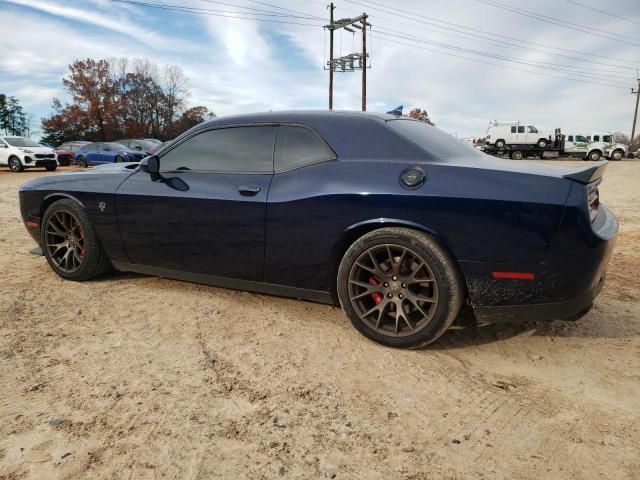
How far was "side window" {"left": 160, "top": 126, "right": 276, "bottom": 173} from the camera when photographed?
3.16 m

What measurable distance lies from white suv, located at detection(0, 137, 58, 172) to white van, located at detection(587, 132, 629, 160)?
106ft

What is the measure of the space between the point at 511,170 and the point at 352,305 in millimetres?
1194

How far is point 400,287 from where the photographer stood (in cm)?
268

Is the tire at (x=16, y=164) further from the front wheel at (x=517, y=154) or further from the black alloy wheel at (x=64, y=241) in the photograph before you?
the front wheel at (x=517, y=154)

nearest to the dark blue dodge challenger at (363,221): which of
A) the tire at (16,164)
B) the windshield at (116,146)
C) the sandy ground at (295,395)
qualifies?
the sandy ground at (295,395)

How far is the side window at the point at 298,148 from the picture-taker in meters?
2.97

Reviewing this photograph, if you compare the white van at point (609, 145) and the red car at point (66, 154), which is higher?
the white van at point (609, 145)

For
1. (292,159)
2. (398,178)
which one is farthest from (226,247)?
(398,178)

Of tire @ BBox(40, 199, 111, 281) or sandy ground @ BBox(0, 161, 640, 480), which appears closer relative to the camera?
sandy ground @ BBox(0, 161, 640, 480)

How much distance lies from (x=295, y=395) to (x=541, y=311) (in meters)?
1.40

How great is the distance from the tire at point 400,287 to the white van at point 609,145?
3415 cm

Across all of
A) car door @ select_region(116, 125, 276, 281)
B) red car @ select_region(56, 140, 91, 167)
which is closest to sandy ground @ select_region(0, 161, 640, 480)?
car door @ select_region(116, 125, 276, 281)

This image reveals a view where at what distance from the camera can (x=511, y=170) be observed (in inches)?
97.3

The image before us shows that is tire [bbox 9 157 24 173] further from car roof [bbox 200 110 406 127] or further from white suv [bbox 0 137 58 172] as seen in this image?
car roof [bbox 200 110 406 127]
